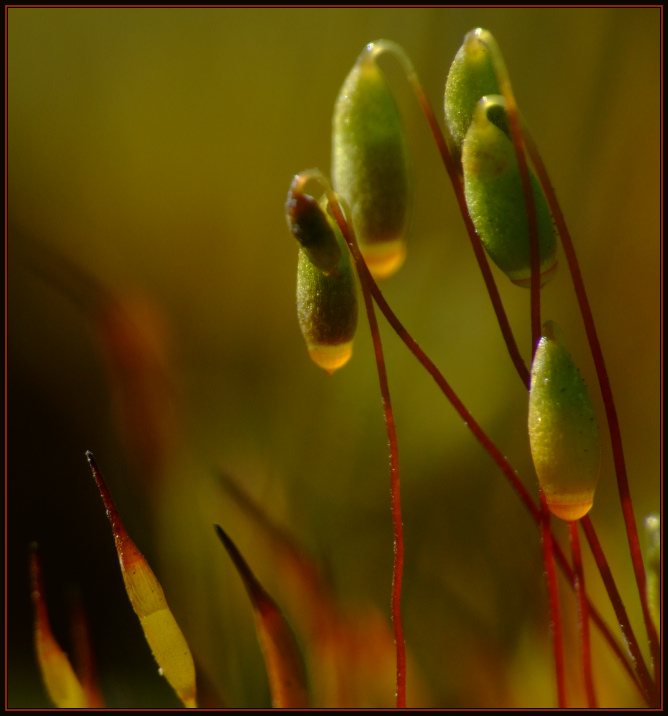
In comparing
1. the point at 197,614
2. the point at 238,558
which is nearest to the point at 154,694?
the point at 197,614

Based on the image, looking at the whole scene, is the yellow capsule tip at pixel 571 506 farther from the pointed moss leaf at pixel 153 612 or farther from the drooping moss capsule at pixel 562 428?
the pointed moss leaf at pixel 153 612

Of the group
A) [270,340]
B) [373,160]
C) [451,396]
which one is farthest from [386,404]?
[270,340]

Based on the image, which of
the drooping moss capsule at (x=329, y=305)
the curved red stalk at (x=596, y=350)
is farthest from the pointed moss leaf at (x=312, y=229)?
the curved red stalk at (x=596, y=350)

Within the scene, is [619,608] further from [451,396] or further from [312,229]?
[312,229]

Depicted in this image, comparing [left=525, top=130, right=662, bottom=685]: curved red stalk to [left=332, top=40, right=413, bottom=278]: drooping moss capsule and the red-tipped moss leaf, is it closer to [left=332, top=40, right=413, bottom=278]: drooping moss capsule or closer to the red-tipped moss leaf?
[left=332, top=40, right=413, bottom=278]: drooping moss capsule

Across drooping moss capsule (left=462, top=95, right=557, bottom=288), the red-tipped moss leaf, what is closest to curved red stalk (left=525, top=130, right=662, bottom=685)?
drooping moss capsule (left=462, top=95, right=557, bottom=288)
